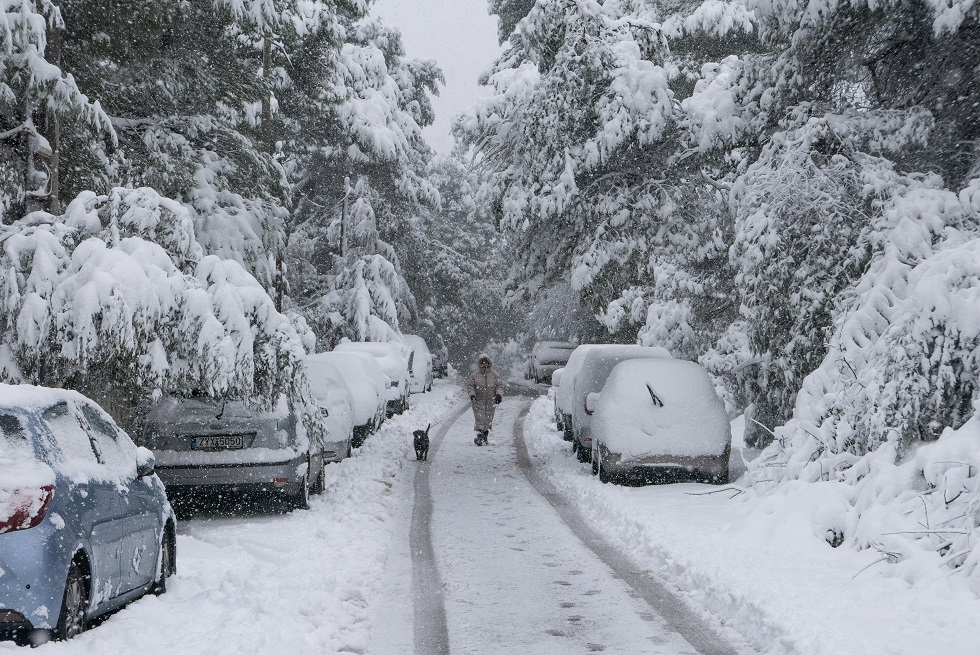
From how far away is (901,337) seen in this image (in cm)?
992

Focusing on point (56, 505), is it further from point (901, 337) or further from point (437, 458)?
point (437, 458)

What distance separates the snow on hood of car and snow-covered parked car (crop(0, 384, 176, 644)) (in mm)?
7847

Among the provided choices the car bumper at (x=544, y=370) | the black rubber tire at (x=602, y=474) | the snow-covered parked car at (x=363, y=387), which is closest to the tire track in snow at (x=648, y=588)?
the black rubber tire at (x=602, y=474)

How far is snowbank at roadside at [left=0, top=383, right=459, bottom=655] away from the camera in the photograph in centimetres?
615

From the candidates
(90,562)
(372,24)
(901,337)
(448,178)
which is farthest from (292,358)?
(448,178)

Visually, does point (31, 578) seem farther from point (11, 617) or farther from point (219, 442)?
point (219, 442)

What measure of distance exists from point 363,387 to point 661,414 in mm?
8098

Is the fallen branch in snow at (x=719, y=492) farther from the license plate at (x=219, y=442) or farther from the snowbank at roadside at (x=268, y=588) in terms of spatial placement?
the license plate at (x=219, y=442)

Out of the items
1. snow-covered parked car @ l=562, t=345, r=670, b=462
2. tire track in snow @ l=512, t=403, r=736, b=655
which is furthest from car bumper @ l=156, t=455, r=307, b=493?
snow-covered parked car @ l=562, t=345, r=670, b=462

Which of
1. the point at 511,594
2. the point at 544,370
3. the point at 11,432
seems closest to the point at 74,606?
the point at 11,432

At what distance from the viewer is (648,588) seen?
8406mm

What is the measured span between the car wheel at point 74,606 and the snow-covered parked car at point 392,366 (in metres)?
19.4

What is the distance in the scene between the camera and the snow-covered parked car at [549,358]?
4459 cm

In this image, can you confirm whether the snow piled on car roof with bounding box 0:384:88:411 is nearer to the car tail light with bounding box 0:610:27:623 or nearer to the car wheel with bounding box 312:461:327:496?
the car tail light with bounding box 0:610:27:623
